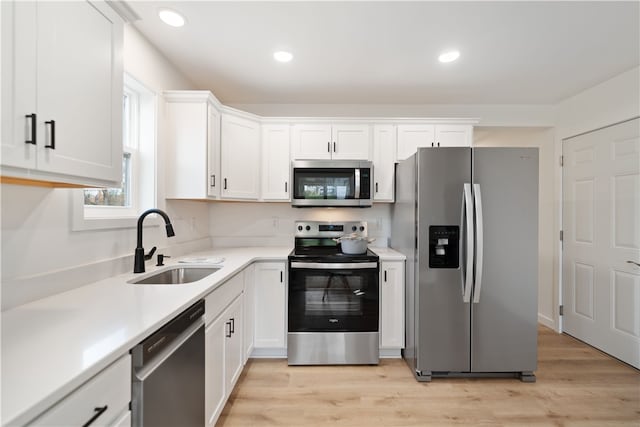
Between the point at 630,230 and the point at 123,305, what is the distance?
3.86 meters

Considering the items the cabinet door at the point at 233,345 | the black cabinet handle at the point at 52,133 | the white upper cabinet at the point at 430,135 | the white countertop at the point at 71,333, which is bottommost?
the cabinet door at the point at 233,345

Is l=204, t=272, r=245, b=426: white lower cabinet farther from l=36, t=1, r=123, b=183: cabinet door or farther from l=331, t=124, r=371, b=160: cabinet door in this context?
l=331, t=124, r=371, b=160: cabinet door

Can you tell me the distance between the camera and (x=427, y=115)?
11.0ft

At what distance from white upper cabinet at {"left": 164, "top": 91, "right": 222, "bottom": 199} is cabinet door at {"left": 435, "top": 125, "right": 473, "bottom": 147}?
2276mm

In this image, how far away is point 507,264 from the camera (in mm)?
2268

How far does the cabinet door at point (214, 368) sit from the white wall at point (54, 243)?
721 mm

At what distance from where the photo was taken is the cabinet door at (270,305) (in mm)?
2580

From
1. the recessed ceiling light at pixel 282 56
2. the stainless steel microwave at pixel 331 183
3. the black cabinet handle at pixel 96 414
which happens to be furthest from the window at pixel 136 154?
the black cabinet handle at pixel 96 414

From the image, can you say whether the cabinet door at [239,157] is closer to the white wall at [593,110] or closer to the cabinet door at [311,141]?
the cabinet door at [311,141]

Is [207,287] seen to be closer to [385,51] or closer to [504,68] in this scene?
[385,51]

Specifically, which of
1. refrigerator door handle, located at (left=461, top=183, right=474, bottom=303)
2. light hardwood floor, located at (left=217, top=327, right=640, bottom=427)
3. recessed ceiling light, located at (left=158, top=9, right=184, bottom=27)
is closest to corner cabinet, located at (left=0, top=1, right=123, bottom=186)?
recessed ceiling light, located at (left=158, top=9, right=184, bottom=27)

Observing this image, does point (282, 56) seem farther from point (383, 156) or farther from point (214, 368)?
point (214, 368)

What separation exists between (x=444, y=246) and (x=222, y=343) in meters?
1.76

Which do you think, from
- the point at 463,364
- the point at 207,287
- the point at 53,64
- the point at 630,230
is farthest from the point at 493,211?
A: the point at 53,64
